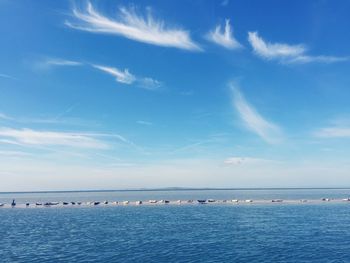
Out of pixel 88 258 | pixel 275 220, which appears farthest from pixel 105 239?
pixel 275 220

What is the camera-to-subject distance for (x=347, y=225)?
281 ft

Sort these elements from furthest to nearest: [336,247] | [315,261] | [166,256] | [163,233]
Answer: [163,233]
[336,247]
[166,256]
[315,261]

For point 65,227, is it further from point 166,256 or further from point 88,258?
point 166,256

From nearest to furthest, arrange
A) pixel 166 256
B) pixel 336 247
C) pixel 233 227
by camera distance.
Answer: pixel 166 256, pixel 336 247, pixel 233 227

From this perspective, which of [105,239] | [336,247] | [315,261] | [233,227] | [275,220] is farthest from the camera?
[275,220]

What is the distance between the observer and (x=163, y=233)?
75875mm

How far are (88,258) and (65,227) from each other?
35788 millimetres

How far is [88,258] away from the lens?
53688mm

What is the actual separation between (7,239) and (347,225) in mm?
77669

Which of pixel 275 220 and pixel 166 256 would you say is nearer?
pixel 166 256

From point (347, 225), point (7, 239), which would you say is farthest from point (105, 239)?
point (347, 225)

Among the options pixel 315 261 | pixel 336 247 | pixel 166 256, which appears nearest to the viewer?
pixel 315 261

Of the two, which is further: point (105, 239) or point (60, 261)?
point (105, 239)

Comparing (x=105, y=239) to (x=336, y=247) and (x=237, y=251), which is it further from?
(x=336, y=247)
